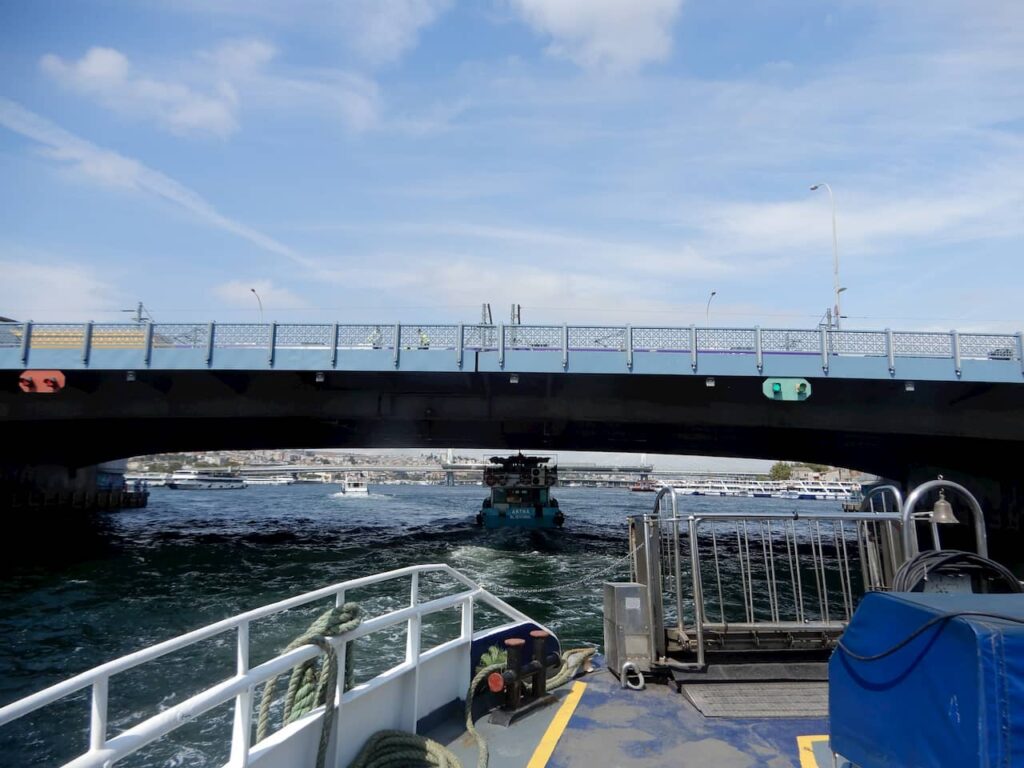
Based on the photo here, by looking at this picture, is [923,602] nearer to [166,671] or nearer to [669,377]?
[166,671]

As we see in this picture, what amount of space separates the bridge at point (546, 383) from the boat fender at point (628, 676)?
15.5m

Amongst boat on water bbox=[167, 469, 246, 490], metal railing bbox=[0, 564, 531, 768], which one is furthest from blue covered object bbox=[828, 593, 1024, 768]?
boat on water bbox=[167, 469, 246, 490]

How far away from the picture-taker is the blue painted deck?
549 centimetres

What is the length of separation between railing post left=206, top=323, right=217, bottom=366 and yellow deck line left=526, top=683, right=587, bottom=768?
1924 cm

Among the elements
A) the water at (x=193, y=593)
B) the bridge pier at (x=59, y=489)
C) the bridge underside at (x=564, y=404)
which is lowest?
the water at (x=193, y=593)

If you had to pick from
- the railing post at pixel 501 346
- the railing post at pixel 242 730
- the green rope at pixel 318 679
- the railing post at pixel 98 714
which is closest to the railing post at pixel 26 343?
the railing post at pixel 501 346

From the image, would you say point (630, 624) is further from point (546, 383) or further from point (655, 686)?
point (546, 383)

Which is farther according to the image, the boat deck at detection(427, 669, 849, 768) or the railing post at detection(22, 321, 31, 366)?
the railing post at detection(22, 321, 31, 366)

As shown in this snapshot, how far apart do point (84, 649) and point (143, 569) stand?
1181cm

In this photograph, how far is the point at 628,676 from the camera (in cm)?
736

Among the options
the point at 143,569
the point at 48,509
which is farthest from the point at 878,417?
the point at 48,509

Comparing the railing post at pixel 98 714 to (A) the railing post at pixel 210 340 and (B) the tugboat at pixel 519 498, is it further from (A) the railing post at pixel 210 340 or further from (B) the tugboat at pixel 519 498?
(B) the tugboat at pixel 519 498

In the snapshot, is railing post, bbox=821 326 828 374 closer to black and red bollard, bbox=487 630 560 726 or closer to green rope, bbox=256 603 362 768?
black and red bollard, bbox=487 630 560 726

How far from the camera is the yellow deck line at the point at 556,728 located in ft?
18.0
